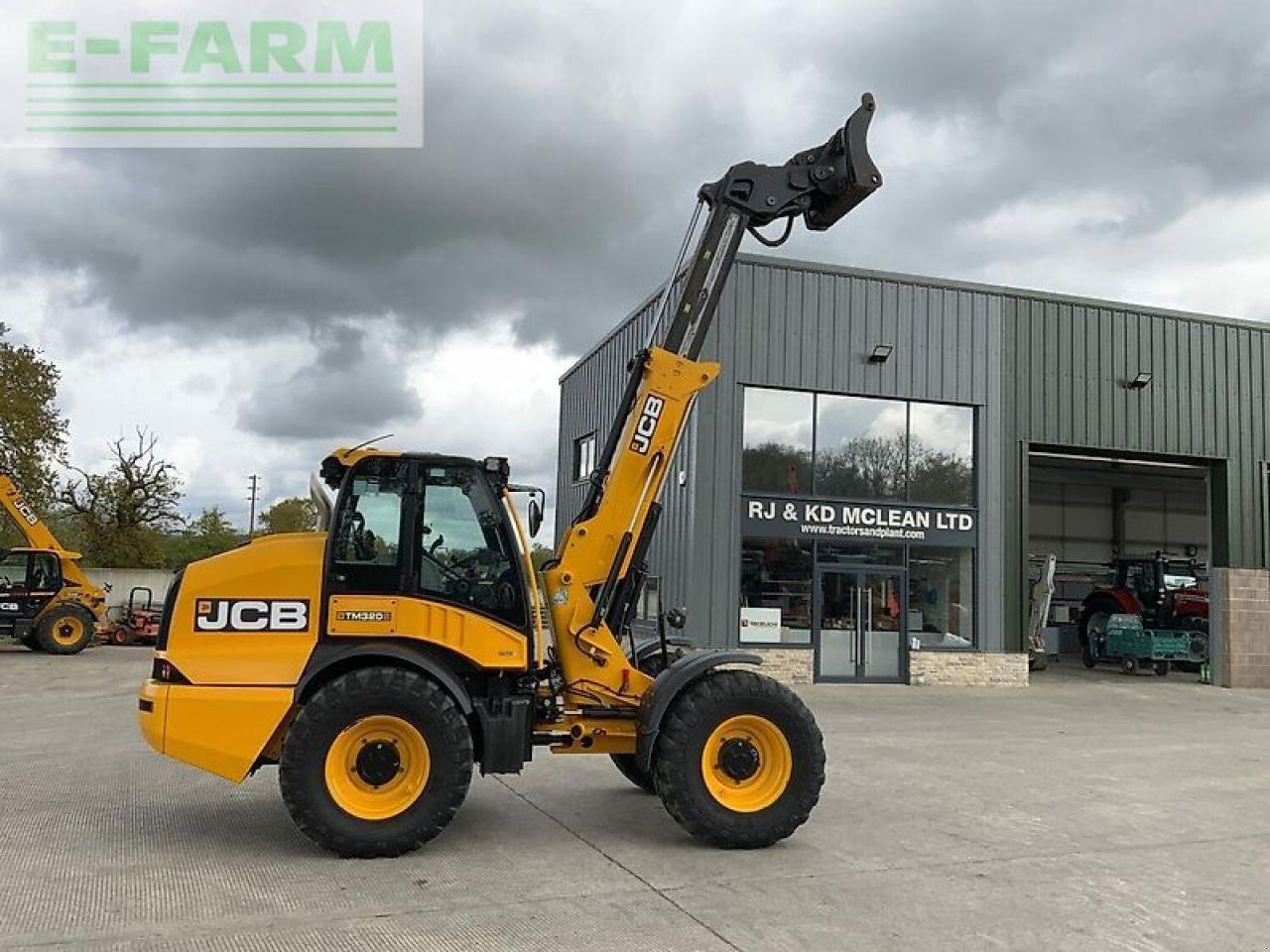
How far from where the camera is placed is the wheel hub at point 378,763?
627cm

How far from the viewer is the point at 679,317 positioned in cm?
756

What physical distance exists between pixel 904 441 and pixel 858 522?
5.80ft

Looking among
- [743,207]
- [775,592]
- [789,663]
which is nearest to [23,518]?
[775,592]

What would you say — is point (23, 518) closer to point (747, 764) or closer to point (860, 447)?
point (860, 447)

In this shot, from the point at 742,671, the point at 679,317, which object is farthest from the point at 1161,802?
the point at 679,317

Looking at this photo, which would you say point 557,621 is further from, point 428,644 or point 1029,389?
point 1029,389

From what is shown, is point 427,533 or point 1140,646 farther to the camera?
point 1140,646

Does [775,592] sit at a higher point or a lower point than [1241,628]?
higher

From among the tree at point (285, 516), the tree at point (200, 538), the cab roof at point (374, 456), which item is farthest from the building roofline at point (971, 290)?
the tree at point (285, 516)

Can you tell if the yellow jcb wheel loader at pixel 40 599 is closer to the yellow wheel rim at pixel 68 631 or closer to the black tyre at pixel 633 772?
the yellow wheel rim at pixel 68 631

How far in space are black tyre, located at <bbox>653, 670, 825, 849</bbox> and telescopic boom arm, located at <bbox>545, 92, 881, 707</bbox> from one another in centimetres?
62

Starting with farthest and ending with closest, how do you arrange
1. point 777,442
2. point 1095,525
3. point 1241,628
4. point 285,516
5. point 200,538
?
point 285,516 → point 200,538 → point 1095,525 → point 1241,628 → point 777,442

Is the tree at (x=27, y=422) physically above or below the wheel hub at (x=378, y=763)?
above

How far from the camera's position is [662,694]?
6.65m
